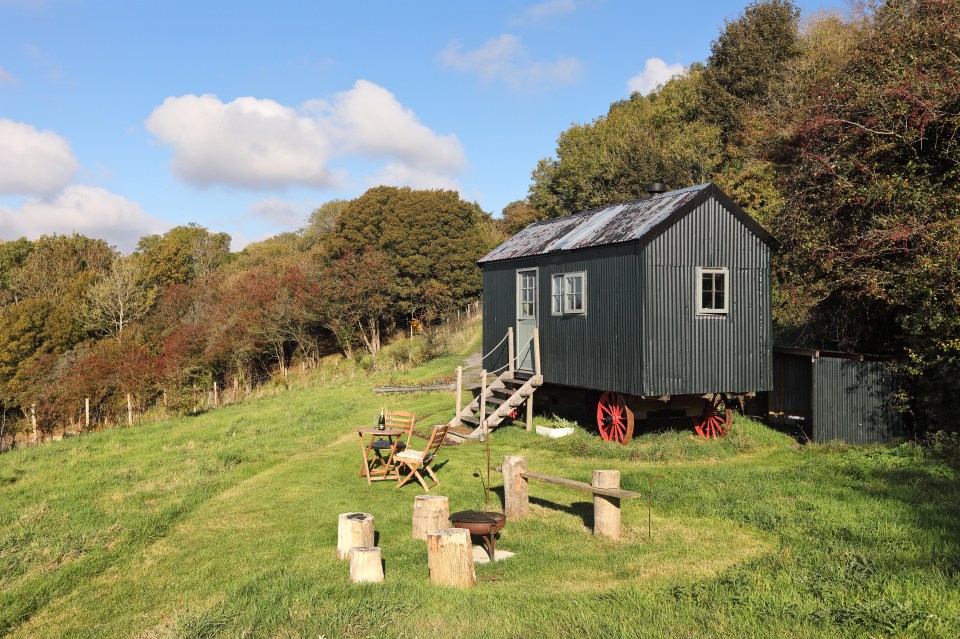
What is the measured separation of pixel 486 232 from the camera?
4919 cm

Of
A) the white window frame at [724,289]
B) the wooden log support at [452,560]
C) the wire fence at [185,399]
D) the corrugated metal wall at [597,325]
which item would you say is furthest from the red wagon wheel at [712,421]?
the wire fence at [185,399]

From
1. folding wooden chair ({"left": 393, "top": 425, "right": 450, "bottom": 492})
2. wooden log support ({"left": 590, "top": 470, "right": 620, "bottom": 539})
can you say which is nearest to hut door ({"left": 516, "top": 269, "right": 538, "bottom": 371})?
folding wooden chair ({"left": 393, "top": 425, "right": 450, "bottom": 492})

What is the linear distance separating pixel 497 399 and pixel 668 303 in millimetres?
4850

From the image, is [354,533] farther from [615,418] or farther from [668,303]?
[668,303]

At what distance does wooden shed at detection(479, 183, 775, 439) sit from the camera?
43.2 ft

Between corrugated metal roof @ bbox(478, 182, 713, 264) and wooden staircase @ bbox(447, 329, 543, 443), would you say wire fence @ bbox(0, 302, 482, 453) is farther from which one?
corrugated metal roof @ bbox(478, 182, 713, 264)

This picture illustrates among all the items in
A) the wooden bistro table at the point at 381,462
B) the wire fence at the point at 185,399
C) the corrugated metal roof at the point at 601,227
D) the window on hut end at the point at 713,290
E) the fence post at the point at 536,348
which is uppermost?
the corrugated metal roof at the point at 601,227

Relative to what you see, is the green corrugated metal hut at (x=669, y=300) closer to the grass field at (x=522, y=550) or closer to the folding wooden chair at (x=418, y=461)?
the grass field at (x=522, y=550)

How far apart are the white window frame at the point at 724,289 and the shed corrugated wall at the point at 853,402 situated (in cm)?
196

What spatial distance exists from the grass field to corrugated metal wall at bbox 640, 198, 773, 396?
135 cm

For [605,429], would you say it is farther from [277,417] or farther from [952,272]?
[277,417]

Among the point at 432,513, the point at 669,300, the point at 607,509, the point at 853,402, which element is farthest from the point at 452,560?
the point at 853,402

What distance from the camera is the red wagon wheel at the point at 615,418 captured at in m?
13.6

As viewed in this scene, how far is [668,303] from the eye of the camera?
1327 centimetres
